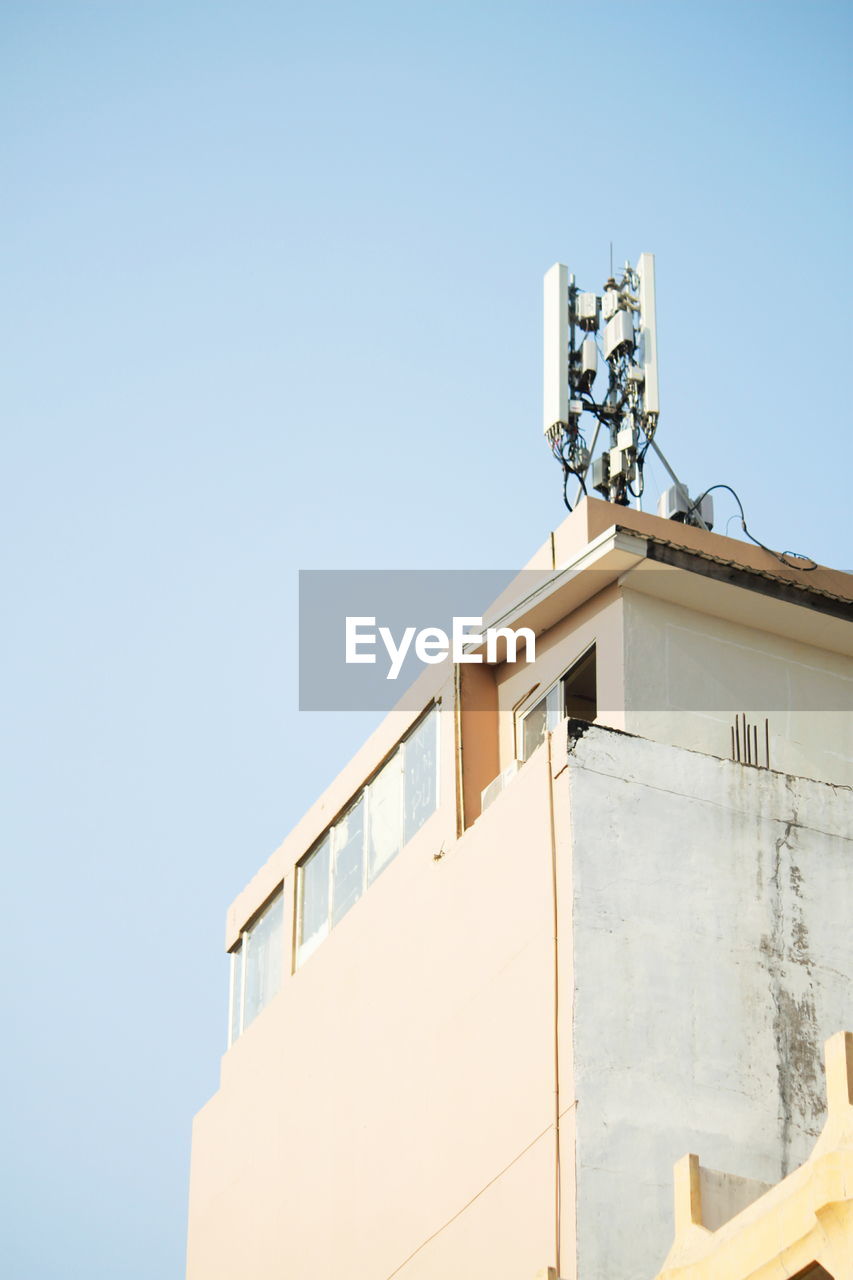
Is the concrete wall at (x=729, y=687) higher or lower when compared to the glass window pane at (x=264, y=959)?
higher

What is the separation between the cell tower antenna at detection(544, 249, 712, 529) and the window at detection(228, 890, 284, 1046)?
7.04m

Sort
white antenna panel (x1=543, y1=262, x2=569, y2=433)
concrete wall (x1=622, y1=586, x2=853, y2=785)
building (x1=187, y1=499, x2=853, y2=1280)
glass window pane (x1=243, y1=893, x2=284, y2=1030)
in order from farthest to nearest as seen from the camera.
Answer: glass window pane (x1=243, y1=893, x2=284, y2=1030) → white antenna panel (x1=543, y1=262, x2=569, y2=433) → concrete wall (x1=622, y1=586, x2=853, y2=785) → building (x1=187, y1=499, x2=853, y2=1280)

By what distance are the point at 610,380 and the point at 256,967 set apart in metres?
8.81

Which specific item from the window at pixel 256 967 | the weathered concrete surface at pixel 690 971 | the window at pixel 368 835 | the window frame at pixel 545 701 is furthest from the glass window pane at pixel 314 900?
the weathered concrete surface at pixel 690 971

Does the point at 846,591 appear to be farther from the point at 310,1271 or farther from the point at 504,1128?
the point at 310,1271

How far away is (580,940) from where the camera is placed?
1775 centimetres

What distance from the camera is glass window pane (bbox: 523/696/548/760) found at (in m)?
21.2

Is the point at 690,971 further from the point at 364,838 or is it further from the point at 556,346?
the point at 556,346

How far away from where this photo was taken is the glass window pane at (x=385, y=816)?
74.8 ft

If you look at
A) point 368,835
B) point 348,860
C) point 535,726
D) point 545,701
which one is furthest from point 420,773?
point 348,860

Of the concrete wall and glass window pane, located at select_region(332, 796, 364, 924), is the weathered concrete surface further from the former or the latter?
glass window pane, located at select_region(332, 796, 364, 924)

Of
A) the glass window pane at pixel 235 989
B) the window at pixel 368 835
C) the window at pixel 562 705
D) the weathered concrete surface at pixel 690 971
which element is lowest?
the weathered concrete surface at pixel 690 971

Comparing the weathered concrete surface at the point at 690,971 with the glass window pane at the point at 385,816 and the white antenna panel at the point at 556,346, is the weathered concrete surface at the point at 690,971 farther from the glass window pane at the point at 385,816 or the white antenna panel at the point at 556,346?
the white antenna panel at the point at 556,346

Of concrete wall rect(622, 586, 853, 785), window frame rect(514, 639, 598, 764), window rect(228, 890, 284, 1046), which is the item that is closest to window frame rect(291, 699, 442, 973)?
window rect(228, 890, 284, 1046)
